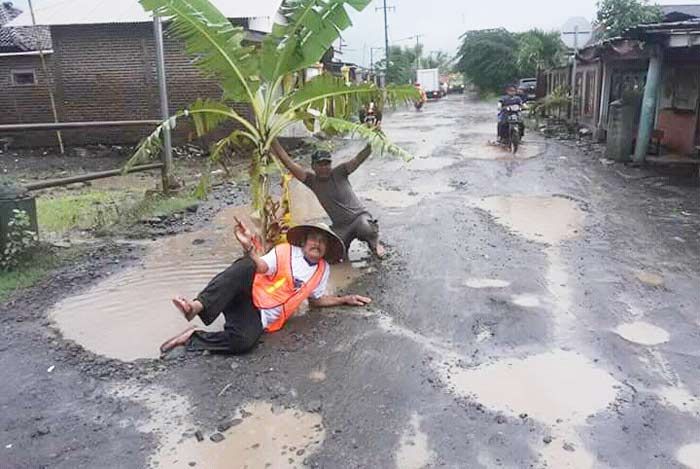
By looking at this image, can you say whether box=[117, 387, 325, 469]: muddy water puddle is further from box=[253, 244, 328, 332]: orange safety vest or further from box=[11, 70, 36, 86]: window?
box=[11, 70, 36, 86]: window

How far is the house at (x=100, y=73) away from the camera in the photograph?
601 inches

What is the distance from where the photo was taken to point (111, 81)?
15.7 meters

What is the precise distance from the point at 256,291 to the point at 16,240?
9.89 ft

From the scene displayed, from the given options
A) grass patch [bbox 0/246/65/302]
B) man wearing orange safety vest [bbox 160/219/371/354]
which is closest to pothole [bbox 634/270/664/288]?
man wearing orange safety vest [bbox 160/219/371/354]

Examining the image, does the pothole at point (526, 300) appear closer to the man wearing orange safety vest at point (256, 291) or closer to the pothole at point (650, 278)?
the pothole at point (650, 278)

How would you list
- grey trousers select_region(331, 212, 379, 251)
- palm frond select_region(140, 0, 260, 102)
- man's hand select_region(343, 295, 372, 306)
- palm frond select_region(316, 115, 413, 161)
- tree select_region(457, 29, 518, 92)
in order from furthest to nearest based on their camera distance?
tree select_region(457, 29, 518, 92)
grey trousers select_region(331, 212, 379, 251)
palm frond select_region(316, 115, 413, 161)
man's hand select_region(343, 295, 372, 306)
palm frond select_region(140, 0, 260, 102)

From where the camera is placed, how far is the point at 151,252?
7090mm

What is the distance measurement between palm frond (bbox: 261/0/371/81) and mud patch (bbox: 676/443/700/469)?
13.3 ft

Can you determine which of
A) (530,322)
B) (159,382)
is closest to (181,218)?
(159,382)

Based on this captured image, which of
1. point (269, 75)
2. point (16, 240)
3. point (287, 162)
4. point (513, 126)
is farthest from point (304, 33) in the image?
point (513, 126)

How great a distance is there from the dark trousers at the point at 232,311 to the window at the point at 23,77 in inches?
577

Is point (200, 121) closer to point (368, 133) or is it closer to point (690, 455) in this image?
point (368, 133)

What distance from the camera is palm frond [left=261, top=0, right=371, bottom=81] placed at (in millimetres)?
5293

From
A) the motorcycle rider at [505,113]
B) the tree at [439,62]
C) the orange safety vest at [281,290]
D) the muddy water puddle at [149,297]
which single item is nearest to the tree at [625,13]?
the motorcycle rider at [505,113]
